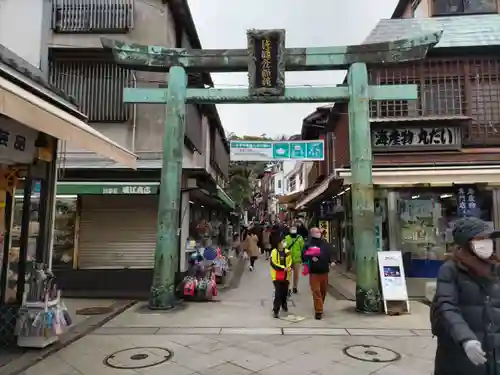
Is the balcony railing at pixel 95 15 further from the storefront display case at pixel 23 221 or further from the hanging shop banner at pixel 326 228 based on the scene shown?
A: the hanging shop banner at pixel 326 228

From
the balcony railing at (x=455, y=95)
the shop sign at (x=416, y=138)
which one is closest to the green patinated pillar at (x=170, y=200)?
the balcony railing at (x=455, y=95)

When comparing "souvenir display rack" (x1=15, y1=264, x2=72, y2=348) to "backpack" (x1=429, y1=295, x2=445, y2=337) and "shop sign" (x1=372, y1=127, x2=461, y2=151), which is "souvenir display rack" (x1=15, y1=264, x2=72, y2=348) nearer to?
"backpack" (x1=429, y1=295, x2=445, y2=337)

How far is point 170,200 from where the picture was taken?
32.2ft

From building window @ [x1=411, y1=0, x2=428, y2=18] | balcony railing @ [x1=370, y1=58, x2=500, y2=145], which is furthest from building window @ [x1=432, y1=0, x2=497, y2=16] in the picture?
balcony railing @ [x1=370, y1=58, x2=500, y2=145]

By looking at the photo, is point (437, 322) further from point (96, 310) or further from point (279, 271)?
point (96, 310)

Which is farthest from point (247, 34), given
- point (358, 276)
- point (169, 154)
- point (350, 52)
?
point (358, 276)

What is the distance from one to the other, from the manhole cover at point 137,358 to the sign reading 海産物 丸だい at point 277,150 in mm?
6619

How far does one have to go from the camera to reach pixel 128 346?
676 cm

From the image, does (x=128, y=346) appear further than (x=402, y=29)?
No

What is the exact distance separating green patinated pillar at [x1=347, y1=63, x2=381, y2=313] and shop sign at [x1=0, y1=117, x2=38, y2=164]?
678cm

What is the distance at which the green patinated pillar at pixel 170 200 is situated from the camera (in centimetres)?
950

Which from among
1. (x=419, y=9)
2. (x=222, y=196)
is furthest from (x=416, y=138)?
(x=222, y=196)

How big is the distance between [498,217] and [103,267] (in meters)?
11.4

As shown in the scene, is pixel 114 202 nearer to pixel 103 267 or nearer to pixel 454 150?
pixel 103 267
